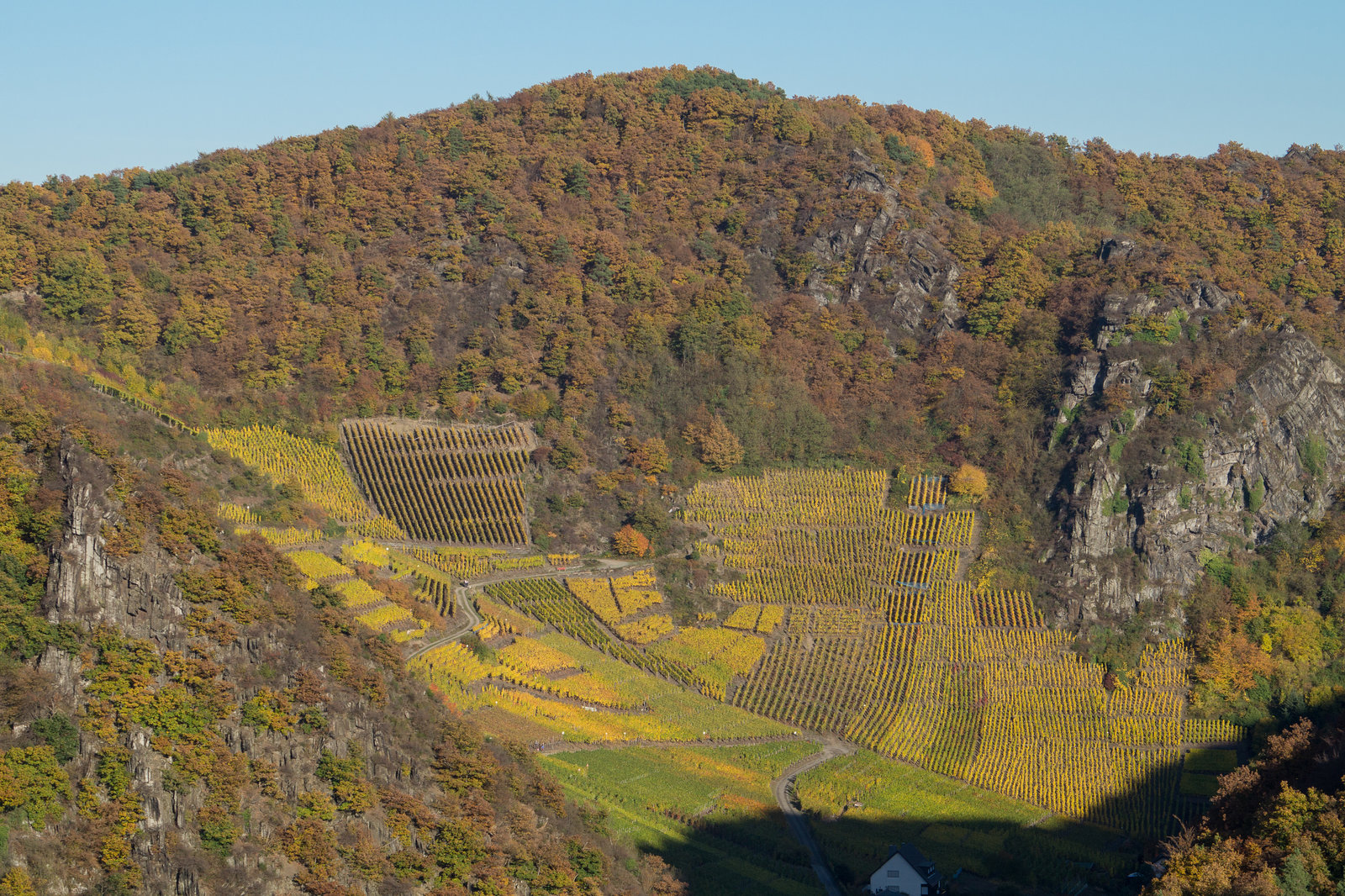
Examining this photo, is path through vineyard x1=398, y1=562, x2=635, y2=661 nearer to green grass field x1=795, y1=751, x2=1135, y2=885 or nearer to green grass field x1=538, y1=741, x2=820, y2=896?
green grass field x1=538, y1=741, x2=820, y2=896

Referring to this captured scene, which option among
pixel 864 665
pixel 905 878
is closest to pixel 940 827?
pixel 905 878

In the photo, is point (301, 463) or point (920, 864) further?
point (301, 463)

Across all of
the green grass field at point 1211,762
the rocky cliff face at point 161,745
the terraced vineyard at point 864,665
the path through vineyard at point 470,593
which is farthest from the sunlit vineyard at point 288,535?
the green grass field at point 1211,762

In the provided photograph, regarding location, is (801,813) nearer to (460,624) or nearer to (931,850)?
(931,850)

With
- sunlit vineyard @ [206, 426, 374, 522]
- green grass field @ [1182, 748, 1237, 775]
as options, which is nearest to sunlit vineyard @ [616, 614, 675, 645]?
sunlit vineyard @ [206, 426, 374, 522]

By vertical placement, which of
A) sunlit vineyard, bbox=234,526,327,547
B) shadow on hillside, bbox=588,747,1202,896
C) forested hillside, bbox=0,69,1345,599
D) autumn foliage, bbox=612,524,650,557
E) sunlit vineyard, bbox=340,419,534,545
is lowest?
shadow on hillside, bbox=588,747,1202,896

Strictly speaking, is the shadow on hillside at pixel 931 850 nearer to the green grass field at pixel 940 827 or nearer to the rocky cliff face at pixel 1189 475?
the green grass field at pixel 940 827
